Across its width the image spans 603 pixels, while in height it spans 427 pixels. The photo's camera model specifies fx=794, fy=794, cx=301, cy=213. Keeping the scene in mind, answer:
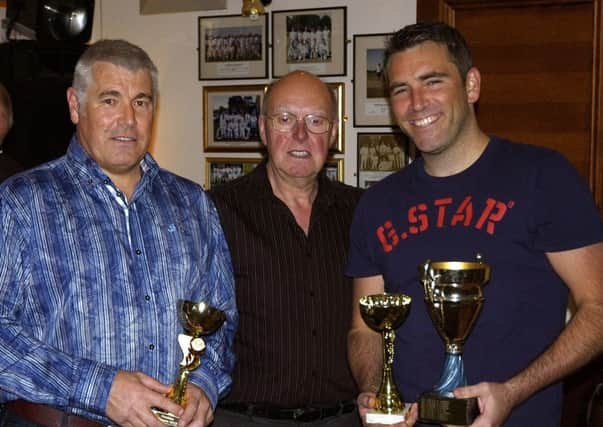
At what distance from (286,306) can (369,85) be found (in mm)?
2350

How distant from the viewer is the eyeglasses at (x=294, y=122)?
2926 millimetres

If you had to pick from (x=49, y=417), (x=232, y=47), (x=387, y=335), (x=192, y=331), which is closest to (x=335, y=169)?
(x=232, y=47)

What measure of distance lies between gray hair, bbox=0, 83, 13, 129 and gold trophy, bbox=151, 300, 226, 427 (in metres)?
2.53

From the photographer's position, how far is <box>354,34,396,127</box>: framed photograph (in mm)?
4766

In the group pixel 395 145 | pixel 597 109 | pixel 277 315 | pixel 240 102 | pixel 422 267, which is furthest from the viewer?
pixel 240 102

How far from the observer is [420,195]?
2.50m

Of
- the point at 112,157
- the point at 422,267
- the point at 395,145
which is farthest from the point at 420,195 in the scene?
the point at 395,145

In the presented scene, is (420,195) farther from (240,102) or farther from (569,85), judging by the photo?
(240,102)

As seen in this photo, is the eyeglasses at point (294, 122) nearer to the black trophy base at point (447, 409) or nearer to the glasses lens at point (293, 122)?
the glasses lens at point (293, 122)

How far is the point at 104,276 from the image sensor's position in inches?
89.4

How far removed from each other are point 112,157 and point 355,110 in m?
2.66

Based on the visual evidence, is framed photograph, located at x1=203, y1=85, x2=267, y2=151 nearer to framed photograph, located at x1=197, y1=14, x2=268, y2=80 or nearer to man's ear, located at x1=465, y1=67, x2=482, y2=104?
framed photograph, located at x1=197, y1=14, x2=268, y2=80

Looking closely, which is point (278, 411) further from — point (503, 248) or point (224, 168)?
point (224, 168)

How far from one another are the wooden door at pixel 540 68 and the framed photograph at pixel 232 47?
1032 mm
